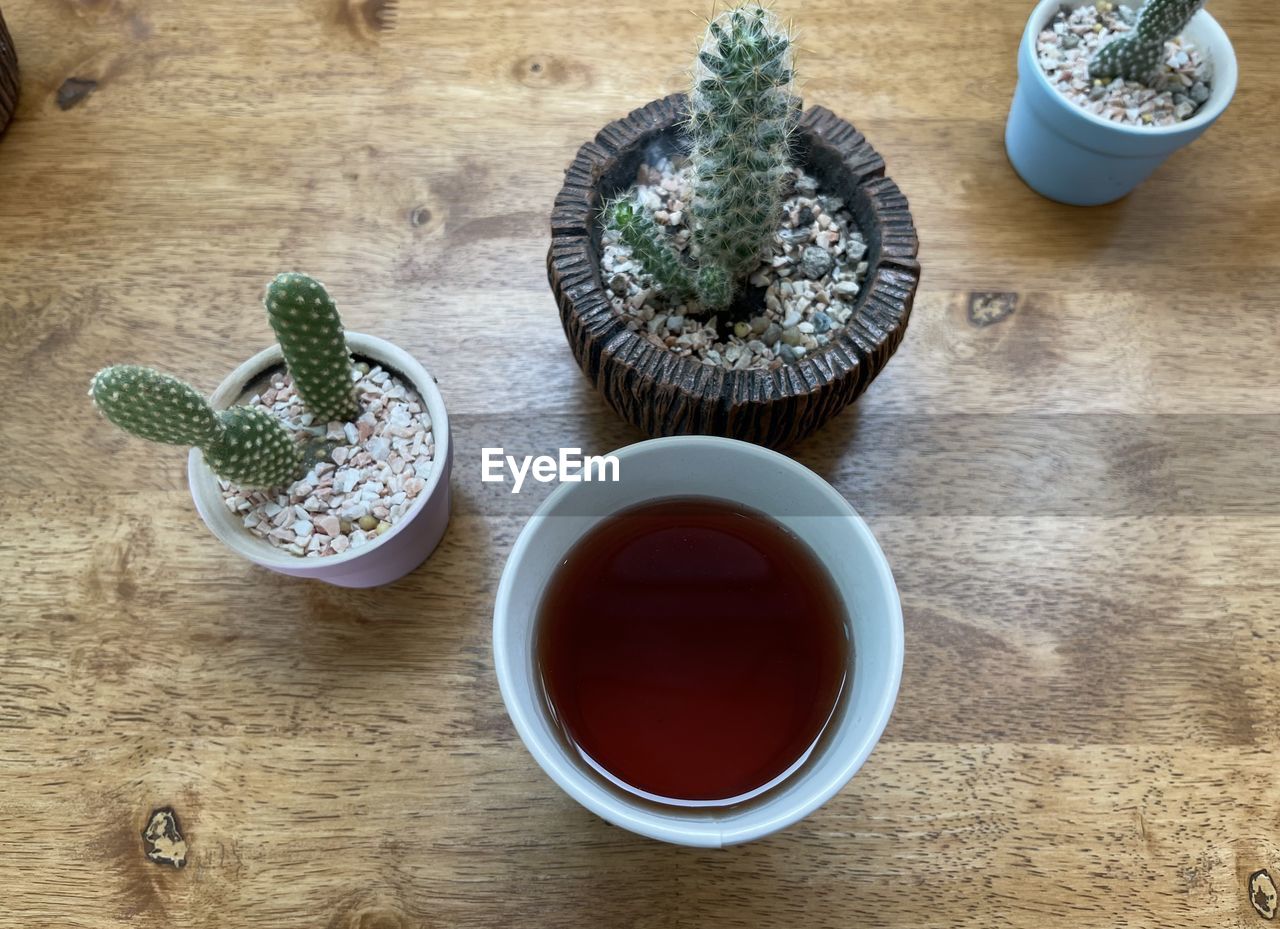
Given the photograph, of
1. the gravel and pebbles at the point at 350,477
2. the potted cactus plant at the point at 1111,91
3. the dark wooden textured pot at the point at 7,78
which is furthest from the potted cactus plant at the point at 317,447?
the potted cactus plant at the point at 1111,91

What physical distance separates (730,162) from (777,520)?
23cm

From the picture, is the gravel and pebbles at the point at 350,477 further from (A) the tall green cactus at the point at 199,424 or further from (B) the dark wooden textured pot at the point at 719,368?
(B) the dark wooden textured pot at the point at 719,368

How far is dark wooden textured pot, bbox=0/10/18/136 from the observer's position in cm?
84

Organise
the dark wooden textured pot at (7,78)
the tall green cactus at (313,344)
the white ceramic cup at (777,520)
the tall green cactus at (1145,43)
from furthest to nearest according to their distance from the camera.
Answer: the dark wooden textured pot at (7,78) → the tall green cactus at (1145,43) → the tall green cactus at (313,344) → the white ceramic cup at (777,520)

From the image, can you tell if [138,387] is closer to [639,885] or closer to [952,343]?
[639,885]

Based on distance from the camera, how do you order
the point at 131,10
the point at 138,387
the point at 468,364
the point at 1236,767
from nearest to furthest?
the point at 138,387 < the point at 1236,767 < the point at 468,364 < the point at 131,10

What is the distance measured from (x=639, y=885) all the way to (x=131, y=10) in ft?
2.98

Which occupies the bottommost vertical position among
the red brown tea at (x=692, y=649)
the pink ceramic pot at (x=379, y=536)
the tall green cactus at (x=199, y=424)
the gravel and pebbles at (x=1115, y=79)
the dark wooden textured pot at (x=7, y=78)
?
the red brown tea at (x=692, y=649)

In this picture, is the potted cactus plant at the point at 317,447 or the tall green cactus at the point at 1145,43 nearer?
the potted cactus plant at the point at 317,447

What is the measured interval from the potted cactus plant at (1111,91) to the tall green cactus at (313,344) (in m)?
0.58

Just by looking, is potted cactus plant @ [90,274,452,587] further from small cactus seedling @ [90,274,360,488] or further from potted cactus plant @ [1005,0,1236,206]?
potted cactus plant @ [1005,0,1236,206]

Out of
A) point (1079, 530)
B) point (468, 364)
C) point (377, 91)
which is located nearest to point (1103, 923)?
point (1079, 530)

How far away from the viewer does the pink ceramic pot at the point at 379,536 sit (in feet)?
2.08

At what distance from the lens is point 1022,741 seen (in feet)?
2.20
